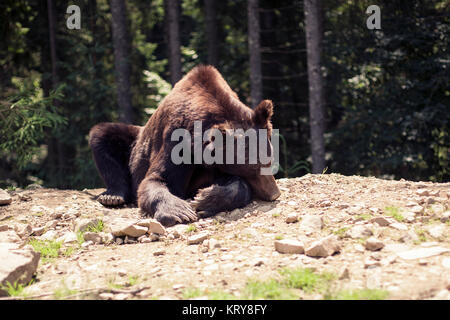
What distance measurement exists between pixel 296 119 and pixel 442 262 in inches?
495

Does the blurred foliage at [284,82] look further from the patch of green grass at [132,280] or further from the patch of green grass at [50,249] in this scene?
the patch of green grass at [132,280]

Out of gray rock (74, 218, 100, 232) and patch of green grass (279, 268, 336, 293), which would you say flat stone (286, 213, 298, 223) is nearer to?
patch of green grass (279, 268, 336, 293)

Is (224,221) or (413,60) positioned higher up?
(413,60)

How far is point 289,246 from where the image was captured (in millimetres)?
3422

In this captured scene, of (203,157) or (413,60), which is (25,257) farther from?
(413,60)

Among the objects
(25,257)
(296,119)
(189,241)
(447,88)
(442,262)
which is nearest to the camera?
(442,262)

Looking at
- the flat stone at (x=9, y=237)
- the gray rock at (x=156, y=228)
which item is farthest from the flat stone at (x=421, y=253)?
the flat stone at (x=9, y=237)

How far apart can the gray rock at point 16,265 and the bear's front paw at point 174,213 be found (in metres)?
1.40

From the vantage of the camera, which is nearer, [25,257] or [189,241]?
[25,257]

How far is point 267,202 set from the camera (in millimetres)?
5055

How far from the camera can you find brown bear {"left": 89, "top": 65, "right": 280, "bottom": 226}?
485cm

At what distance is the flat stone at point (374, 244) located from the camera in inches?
130

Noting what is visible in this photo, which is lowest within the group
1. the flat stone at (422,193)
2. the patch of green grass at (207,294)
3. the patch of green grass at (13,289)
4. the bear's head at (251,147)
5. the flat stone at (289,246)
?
the patch of green grass at (13,289)
